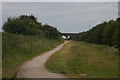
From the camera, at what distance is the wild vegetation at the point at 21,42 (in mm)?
22891

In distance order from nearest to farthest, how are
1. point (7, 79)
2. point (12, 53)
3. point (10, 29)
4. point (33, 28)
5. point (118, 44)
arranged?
1. point (7, 79)
2. point (12, 53)
3. point (118, 44)
4. point (10, 29)
5. point (33, 28)

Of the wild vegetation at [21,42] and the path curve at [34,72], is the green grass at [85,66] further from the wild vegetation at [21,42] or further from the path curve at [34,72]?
the wild vegetation at [21,42]

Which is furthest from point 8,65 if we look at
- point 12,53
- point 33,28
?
point 33,28

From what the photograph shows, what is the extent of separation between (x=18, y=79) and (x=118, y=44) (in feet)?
82.2

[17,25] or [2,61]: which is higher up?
[17,25]

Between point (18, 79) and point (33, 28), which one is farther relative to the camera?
point (33, 28)

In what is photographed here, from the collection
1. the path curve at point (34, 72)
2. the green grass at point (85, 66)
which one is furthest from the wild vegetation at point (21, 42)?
the green grass at point (85, 66)

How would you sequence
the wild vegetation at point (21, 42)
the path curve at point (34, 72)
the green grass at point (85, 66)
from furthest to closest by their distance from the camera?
the wild vegetation at point (21, 42) → the green grass at point (85, 66) → the path curve at point (34, 72)

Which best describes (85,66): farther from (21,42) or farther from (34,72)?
(21,42)

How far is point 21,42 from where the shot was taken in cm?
3581

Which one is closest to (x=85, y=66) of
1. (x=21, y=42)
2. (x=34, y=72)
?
(x=34, y=72)

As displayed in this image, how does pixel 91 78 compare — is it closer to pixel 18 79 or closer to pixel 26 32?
pixel 18 79

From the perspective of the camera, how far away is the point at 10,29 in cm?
6506

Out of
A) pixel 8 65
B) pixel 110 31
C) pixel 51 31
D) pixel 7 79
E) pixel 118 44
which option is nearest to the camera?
pixel 7 79
